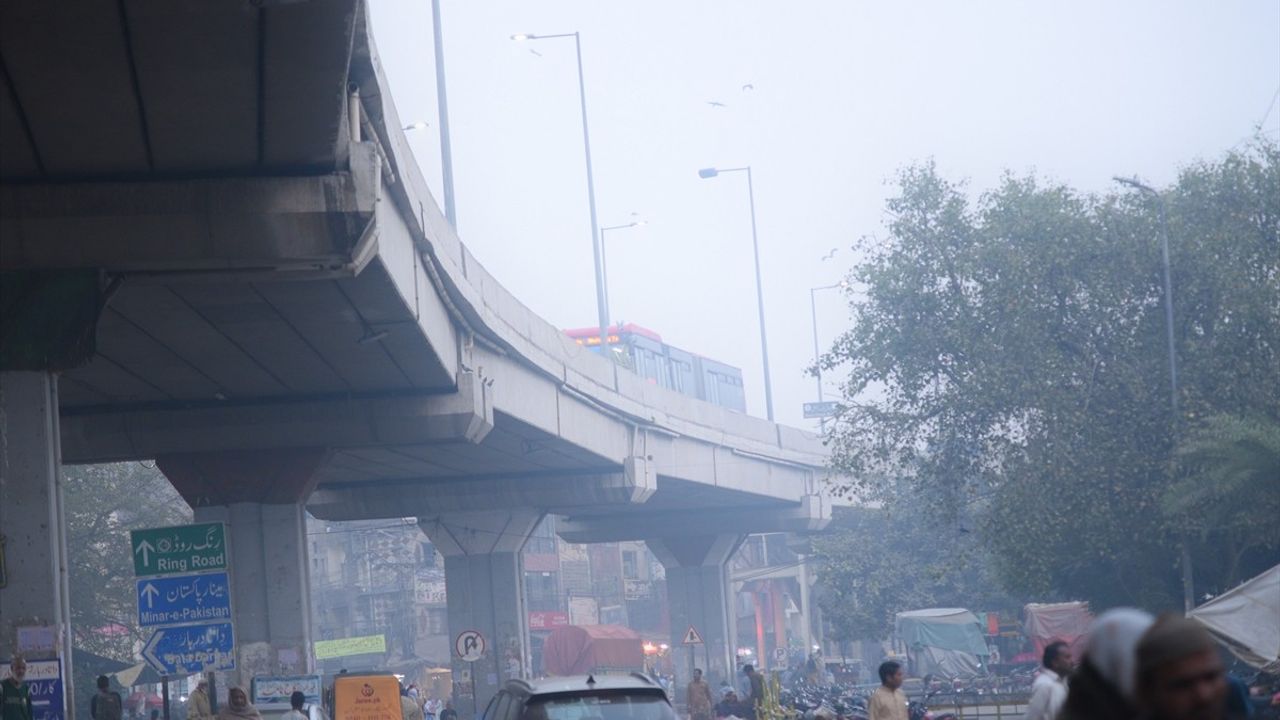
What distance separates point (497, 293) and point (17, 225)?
11.3 meters

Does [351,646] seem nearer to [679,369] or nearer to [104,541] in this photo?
[679,369]

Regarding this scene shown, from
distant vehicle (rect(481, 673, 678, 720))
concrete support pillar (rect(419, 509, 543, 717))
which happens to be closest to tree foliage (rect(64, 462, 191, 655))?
concrete support pillar (rect(419, 509, 543, 717))

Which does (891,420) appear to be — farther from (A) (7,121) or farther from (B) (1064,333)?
(A) (7,121)

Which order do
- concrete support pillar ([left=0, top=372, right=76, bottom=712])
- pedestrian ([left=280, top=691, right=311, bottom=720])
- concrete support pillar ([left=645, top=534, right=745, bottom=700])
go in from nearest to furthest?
concrete support pillar ([left=0, top=372, right=76, bottom=712]) < pedestrian ([left=280, top=691, right=311, bottom=720]) < concrete support pillar ([left=645, top=534, right=745, bottom=700])

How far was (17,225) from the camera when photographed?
12906 millimetres

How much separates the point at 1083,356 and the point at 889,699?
64.2 ft

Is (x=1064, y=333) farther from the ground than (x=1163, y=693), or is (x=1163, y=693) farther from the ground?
(x=1064, y=333)

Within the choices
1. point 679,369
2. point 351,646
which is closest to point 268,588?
point 679,369

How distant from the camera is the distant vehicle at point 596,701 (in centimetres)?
1096

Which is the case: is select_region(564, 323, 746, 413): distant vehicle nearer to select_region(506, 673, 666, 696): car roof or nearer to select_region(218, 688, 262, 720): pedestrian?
select_region(218, 688, 262, 720): pedestrian

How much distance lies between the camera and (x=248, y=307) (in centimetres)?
1692

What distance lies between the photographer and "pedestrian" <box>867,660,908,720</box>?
455 inches

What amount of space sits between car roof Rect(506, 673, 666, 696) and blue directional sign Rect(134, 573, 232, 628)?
359cm

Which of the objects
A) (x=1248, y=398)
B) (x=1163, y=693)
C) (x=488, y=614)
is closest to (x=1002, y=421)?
(x=1248, y=398)
